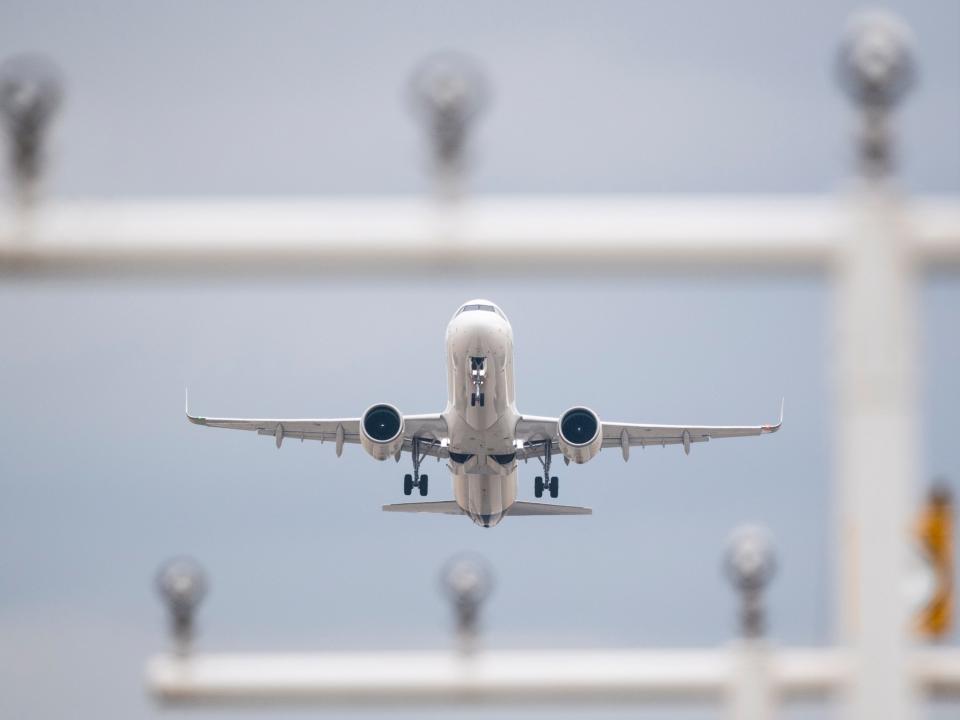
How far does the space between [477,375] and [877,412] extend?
89.4 feet

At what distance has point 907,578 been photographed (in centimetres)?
521

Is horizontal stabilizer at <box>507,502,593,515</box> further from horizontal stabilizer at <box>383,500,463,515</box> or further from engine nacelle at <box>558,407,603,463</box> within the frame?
engine nacelle at <box>558,407,603,463</box>

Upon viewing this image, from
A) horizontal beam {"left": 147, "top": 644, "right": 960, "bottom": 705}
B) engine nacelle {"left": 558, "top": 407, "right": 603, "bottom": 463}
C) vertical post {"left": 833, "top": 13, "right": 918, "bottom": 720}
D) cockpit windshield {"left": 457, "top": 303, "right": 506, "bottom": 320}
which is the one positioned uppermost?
cockpit windshield {"left": 457, "top": 303, "right": 506, "bottom": 320}

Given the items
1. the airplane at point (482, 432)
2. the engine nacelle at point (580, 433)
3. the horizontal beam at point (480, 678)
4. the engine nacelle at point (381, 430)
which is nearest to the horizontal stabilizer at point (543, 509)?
the airplane at point (482, 432)

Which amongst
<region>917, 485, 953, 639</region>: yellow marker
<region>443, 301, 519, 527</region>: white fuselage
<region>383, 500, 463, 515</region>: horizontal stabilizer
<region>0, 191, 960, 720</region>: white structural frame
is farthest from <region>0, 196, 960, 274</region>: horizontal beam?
<region>383, 500, 463, 515</region>: horizontal stabilizer

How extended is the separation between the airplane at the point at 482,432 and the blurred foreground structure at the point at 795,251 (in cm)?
2613

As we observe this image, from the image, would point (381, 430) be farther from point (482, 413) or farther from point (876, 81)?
point (876, 81)

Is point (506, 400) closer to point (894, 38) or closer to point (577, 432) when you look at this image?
point (577, 432)

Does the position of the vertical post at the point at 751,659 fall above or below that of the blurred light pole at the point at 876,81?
below

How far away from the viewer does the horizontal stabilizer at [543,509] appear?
38.0 meters

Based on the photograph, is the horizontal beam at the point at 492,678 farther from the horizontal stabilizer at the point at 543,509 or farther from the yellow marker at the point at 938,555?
the horizontal stabilizer at the point at 543,509

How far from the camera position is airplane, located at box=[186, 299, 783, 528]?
32.3 m

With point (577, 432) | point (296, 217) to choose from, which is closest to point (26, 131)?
point (296, 217)

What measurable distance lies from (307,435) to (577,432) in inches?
370
